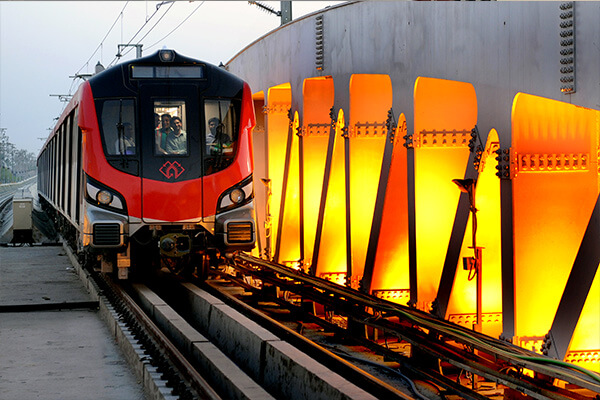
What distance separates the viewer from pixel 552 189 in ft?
30.7

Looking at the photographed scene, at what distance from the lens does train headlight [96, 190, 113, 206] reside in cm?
1101

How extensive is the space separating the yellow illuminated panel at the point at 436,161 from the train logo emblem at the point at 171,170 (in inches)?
128

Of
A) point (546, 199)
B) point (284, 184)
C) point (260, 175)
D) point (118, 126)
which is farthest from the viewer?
point (260, 175)

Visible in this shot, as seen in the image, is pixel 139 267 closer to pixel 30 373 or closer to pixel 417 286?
pixel 417 286

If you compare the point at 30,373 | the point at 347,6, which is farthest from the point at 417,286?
the point at 30,373

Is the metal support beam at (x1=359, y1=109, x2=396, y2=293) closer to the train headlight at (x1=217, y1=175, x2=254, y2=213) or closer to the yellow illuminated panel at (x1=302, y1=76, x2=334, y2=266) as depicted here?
the train headlight at (x1=217, y1=175, x2=254, y2=213)

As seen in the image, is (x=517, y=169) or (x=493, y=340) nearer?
(x=493, y=340)

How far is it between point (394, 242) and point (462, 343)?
17.3ft

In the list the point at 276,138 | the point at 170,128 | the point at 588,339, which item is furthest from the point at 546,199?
the point at 276,138

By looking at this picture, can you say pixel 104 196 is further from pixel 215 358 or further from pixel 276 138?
pixel 276 138

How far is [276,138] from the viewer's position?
64.2ft

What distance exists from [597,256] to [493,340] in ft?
4.83

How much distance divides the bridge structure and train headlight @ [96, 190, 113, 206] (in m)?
4.15

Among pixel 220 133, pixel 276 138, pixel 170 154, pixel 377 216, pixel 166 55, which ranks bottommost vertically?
pixel 377 216
